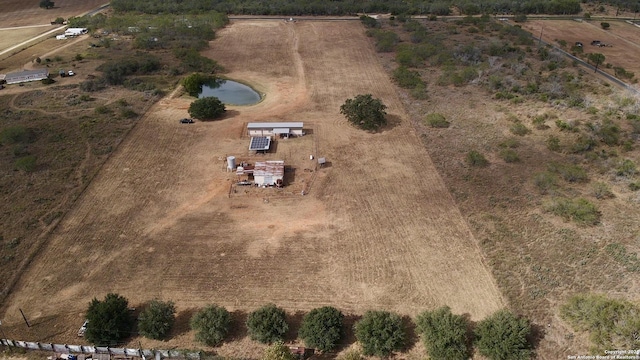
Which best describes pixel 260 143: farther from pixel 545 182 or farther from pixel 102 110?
pixel 545 182

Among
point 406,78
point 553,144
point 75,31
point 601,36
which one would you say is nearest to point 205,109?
point 406,78

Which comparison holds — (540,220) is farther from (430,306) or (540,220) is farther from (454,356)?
(454,356)

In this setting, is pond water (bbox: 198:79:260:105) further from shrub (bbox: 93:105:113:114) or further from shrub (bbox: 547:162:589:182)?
shrub (bbox: 547:162:589:182)

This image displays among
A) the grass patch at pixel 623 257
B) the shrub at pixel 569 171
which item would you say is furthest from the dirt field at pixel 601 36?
the grass patch at pixel 623 257

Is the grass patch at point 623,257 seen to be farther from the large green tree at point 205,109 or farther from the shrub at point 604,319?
the large green tree at point 205,109

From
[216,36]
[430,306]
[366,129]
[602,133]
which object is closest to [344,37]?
[216,36]

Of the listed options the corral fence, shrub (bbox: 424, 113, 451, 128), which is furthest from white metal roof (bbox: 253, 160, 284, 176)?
shrub (bbox: 424, 113, 451, 128)
